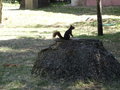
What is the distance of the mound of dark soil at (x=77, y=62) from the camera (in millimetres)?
7215

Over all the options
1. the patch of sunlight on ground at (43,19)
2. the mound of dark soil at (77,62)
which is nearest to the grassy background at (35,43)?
the patch of sunlight on ground at (43,19)

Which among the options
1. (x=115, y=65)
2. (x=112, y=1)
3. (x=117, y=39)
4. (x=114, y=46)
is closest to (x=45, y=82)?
(x=115, y=65)

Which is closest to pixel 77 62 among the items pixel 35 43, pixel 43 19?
pixel 35 43

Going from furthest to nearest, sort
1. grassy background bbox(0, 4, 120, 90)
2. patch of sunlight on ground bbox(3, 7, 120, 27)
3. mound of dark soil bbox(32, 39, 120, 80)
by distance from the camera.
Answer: patch of sunlight on ground bbox(3, 7, 120, 27) → mound of dark soil bbox(32, 39, 120, 80) → grassy background bbox(0, 4, 120, 90)

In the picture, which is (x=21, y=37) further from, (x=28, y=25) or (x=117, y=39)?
(x=28, y=25)

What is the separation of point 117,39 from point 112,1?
50.4ft

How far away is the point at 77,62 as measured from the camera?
23.9 feet

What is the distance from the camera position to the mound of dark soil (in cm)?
721

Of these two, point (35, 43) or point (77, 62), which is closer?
point (77, 62)

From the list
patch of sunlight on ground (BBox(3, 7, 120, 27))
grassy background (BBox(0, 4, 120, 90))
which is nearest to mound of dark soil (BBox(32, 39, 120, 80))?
grassy background (BBox(0, 4, 120, 90))

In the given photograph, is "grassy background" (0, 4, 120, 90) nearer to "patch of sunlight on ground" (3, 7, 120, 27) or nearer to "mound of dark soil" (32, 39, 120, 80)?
"patch of sunlight on ground" (3, 7, 120, 27)

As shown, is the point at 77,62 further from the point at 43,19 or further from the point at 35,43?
the point at 43,19

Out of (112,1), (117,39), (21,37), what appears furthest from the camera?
(112,1)

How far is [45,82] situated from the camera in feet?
23.4
